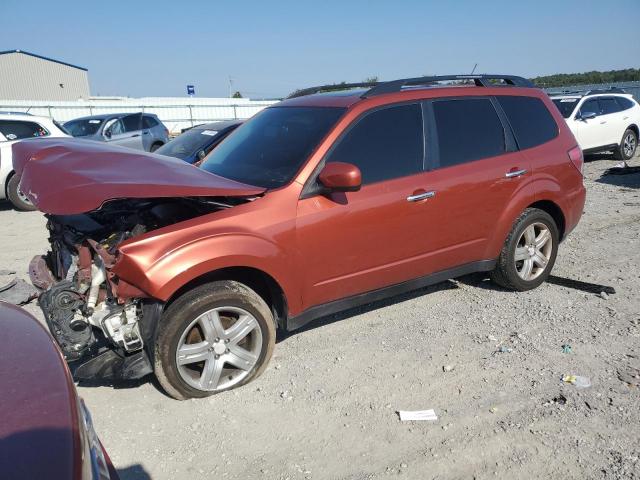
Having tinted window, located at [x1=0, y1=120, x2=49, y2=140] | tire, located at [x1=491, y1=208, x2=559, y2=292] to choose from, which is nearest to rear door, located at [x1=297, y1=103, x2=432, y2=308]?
tire, located at [x1=491, y1=208, x2=559, y2=292]

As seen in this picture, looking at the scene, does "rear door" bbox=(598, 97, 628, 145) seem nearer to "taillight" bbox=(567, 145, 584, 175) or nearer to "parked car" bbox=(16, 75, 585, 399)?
"taillight" bbox=(567, 145, 584, 175)

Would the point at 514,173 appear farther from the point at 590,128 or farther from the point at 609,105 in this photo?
the point at 609,105

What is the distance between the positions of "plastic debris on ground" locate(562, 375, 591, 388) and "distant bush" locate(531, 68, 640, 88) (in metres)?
49.8

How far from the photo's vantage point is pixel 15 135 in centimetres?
1016

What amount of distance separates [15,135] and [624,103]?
14.3 m

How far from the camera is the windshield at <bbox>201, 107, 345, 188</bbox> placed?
3.77 m

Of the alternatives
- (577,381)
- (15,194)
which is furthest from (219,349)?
(15,194)

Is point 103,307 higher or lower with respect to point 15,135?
lower

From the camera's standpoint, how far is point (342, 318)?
4.59m

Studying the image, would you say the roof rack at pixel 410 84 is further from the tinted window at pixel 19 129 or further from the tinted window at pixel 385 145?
the tinted window at pixel 19 129

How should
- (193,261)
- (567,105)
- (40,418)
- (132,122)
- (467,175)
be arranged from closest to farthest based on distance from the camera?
(40,418), (193,261), (467,175), (567,105), (132,122)

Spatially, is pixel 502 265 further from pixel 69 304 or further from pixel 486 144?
pixel 69 304

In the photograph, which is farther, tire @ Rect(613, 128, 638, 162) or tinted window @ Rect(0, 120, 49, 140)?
tire @ Rect(613, 128, 638, 162)

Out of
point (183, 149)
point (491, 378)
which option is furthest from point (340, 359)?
point (183, 149)
